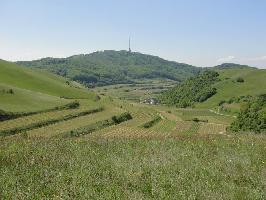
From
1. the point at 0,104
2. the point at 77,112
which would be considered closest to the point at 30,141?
the point at 0,104

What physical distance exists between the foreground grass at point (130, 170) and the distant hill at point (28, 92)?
60.6m

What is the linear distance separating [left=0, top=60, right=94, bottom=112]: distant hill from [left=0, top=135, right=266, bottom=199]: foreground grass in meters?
60.6

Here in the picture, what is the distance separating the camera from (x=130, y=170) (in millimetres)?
14531

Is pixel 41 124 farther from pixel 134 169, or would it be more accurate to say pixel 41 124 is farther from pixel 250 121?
pixel 134 169

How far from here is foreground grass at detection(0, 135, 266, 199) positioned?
12102 millimetres

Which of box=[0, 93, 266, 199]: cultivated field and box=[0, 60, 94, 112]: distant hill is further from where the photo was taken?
box=[0, 60, 94, 112]: distant hill

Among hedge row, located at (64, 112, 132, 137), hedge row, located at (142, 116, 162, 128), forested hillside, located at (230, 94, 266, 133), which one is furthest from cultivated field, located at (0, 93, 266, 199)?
hedge row, located at (142, 116, 162, 128)

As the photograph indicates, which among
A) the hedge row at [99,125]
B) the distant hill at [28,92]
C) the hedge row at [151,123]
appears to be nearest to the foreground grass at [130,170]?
the hedge row at [99,125]

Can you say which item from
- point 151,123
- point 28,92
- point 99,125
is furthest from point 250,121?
point 28,92

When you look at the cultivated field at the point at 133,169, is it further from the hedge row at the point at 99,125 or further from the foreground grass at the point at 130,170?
the hedge row at the point at 99,125

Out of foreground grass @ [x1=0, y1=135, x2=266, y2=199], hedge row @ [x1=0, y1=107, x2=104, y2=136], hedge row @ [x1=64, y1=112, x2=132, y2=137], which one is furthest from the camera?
hedge row @ [x1=64, y1=112, x2=132, y2=137]

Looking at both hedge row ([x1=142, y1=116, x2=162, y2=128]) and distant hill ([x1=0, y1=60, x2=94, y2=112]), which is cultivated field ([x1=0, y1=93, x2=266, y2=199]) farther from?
hedge row ([x1=142, y1=116, x2=162, y2=128])

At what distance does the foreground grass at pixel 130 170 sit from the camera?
39.7 feet

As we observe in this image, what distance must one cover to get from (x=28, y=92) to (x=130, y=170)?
95.3 m
